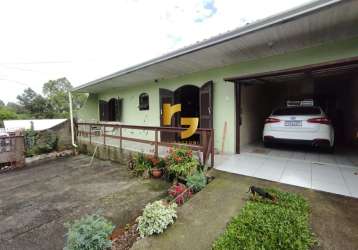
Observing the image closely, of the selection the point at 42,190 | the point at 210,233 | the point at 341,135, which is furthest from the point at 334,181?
the point at 42,190

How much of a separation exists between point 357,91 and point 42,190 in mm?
9157

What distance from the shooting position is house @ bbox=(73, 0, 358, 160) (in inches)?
121

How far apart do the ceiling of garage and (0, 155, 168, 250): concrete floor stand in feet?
10.4

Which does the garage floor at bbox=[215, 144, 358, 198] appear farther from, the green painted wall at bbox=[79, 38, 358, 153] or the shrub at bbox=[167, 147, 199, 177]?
the green painted wall at bbox=[79, 38, 358, 153]

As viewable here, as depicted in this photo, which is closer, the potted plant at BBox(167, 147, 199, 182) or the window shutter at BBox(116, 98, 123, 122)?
the potted plant at BBox(167, 147, 199, 182)

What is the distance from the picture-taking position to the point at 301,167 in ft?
12.2

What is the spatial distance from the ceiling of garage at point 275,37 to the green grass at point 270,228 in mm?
2646

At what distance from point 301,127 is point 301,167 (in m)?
1.26

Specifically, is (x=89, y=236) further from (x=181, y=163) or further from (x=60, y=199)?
(x=60, y=199)

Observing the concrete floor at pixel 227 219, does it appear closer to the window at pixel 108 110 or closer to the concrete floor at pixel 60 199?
the concrete floor at pixel 60 199

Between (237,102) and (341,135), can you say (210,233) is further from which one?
(341,135)

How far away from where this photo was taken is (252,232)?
1.85m

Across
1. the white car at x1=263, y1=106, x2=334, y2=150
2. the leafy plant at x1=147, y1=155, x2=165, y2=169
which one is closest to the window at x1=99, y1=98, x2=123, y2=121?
the leafy plant at x1=147, y1=155, x2=165, y2=169

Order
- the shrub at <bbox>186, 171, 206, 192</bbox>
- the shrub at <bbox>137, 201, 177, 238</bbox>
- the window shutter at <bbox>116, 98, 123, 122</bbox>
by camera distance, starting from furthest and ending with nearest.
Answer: the window shutter at <bbox>116, 98, 123, 122</bbox> → the shrub at <bbox>186, 171, 206, 192</bbox> → the shrub at <bbox>137, 201, 177, 238</bbox>
